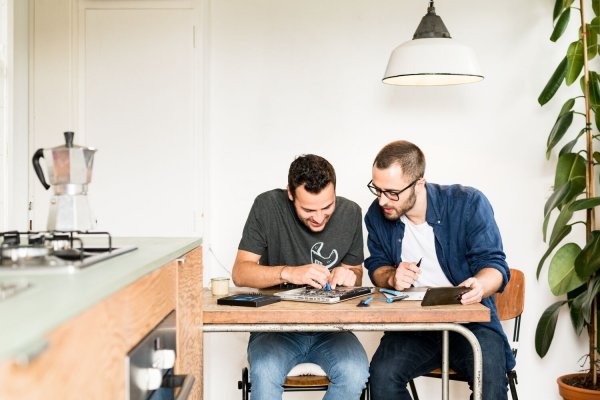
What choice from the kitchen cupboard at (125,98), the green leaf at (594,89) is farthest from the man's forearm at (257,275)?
the green leaf at (594,89)

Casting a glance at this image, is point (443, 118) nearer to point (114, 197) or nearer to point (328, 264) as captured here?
point (328, 264)

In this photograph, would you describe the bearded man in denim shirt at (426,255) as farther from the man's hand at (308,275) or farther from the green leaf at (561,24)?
the green leaf at (561,24)

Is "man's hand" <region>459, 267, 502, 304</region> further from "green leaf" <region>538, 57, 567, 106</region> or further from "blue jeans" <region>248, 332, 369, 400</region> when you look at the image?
"green leaf" <region>538, 57, 567, 106</region>

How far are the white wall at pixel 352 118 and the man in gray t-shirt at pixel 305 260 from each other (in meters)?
0.91

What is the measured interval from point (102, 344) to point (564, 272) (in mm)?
2803

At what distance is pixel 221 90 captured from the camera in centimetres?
381

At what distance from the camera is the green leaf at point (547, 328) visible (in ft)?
11.6

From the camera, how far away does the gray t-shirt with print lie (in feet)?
9.36

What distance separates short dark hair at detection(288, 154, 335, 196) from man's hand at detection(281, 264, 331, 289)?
309mm

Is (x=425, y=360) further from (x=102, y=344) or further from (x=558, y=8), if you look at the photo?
(x=558, y=8)

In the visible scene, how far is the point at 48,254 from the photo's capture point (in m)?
1.48

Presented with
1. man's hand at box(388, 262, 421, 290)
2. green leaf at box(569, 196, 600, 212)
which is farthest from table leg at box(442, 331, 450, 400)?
green leaf at box(569, 196, 600, 212)

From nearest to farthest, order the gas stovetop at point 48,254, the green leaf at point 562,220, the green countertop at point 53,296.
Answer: the green countertop at point 53,296
the gas stovetop at point 48,254
the green leaf at point 562,220

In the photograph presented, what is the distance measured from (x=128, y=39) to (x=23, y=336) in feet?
10.5
